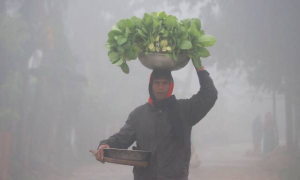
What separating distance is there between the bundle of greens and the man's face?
237 mm

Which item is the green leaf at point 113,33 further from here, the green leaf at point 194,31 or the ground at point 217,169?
the ground at point 217,169

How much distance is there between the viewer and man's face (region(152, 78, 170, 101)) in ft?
7.98

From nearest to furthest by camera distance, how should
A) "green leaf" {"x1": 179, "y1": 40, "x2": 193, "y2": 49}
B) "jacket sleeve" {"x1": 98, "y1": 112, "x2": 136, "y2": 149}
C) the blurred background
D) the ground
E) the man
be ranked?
"green leaf" {"x1": 179, "y1": 40, "x2": 193, "y2": 49} → the man → "jacket sleeve" {"x1": 98, "y1": 112, "x2": 136, "y2": 149} → the blurred background → the ground

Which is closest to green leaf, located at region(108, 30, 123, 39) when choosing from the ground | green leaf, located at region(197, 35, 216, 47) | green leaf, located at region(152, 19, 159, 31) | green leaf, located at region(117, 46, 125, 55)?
green leaf, located at region(117, 46, 125, 55)

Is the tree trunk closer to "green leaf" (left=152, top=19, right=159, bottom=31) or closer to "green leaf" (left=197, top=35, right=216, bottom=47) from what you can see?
"green leaf" (left=197, top=35, right=216, bottom=47)

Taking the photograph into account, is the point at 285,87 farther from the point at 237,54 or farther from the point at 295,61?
the point at 237,54

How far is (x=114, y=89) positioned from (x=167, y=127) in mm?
9072

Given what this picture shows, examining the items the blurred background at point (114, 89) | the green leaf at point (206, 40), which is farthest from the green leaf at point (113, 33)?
the blurred background at point (114, 89)

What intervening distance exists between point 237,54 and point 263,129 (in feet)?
7.84

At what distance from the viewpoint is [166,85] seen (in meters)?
2.45

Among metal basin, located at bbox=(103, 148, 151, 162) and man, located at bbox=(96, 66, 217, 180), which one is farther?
man, located at bbox=(96, 66, 217, 180)

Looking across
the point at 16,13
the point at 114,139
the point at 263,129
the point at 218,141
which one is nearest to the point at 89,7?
the point at 16,13

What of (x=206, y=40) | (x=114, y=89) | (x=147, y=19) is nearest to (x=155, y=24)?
(x=147, y=19)

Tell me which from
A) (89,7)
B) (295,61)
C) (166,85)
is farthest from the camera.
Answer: (89,7)
